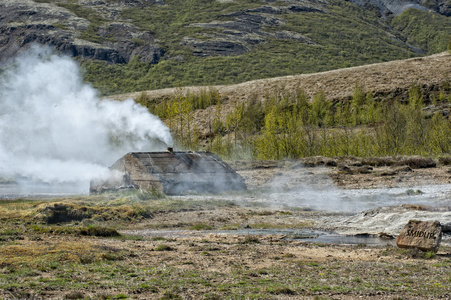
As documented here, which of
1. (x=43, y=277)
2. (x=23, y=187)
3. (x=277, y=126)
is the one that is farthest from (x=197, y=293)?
(x=277, y=126)

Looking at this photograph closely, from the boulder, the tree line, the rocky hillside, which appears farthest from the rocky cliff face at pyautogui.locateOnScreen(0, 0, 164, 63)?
the boulder

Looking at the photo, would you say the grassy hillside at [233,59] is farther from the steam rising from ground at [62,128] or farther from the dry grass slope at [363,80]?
the steam rising from ground at [62,128]

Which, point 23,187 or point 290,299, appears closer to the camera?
point 290,299

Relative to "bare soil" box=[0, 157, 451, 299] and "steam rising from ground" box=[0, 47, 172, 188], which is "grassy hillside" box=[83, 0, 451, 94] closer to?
"steam rising from ground" box=[0, 47, 172, 188]

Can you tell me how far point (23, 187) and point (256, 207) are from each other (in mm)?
27632

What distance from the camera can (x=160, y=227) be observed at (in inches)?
938

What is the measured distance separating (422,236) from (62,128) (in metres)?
43.8

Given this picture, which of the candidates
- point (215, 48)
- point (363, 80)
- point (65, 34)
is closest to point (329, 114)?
point (363, 80)

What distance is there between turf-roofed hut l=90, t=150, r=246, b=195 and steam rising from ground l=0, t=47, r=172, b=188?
3.97 meters

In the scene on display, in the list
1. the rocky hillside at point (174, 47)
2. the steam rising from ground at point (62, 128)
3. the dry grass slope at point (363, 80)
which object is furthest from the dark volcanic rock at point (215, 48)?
the steam rising from ground at point (62, 128)

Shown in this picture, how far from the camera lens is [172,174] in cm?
3550

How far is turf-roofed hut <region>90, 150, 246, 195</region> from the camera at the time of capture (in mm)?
34844

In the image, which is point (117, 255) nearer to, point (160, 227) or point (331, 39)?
point (160, 227)

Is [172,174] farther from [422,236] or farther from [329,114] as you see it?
[329,114]
